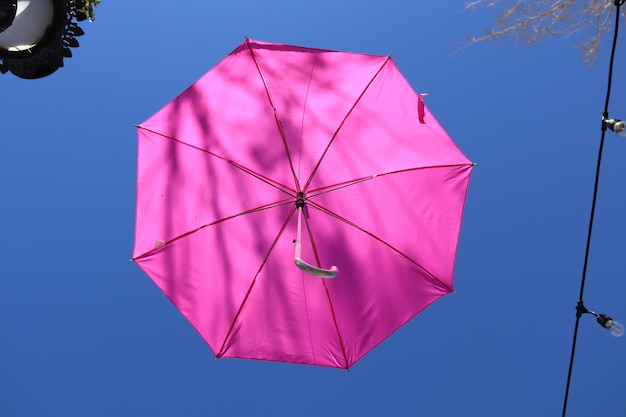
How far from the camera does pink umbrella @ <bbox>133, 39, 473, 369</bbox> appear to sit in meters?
4.31

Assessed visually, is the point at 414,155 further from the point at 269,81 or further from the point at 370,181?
the point at 269,81

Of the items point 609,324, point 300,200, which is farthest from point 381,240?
point 609,324

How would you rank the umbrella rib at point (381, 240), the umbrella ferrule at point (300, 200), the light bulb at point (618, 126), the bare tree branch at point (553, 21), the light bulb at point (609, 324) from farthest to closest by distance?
the bare tree branch at point (553, 21) → the umbrella rib at point (381, 240) → the umbrella ferrule at point (300, 200) → the light bulb at point (609, 324) → the light bulb at point (618, 126)

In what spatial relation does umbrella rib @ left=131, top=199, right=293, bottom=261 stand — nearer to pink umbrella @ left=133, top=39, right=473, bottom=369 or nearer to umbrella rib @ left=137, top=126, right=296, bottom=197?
pink umbrella @ left=133, top=39, right=473, bottom=369

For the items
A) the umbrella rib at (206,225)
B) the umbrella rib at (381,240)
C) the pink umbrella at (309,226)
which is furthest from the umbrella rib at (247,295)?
the umbrella rib at (381,240)

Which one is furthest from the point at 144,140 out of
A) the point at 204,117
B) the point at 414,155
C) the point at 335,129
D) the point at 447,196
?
the point at 447,196

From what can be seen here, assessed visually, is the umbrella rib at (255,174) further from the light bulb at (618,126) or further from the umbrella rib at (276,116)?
the light bulb at (618,126)

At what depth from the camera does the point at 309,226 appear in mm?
4281

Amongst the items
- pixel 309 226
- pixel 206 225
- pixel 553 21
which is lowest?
pixel 206 225

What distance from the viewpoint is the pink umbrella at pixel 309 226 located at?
14.1 feet

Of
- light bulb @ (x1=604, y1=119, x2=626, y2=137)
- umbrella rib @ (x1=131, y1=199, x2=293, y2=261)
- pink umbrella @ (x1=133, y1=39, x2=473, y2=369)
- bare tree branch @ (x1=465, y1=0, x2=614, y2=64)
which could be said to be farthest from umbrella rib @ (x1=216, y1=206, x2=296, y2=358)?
bare tree branch @ (x1=465, y1=0, x2=614, y2=64)

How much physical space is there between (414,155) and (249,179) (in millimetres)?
1364

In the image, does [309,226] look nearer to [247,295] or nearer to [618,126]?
[247,295]

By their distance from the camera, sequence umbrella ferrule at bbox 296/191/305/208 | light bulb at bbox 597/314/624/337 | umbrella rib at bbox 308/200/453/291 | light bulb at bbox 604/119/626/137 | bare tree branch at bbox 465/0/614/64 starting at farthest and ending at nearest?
bare tree branch at bbox 465/0/614/64, umbrella rib at bbox 308/200/453/291, umbrella ferrule at bbox 296/191/305/208, light bulb at bbox 597/314/624/337, light bulb at bbox 604/119/626/137
